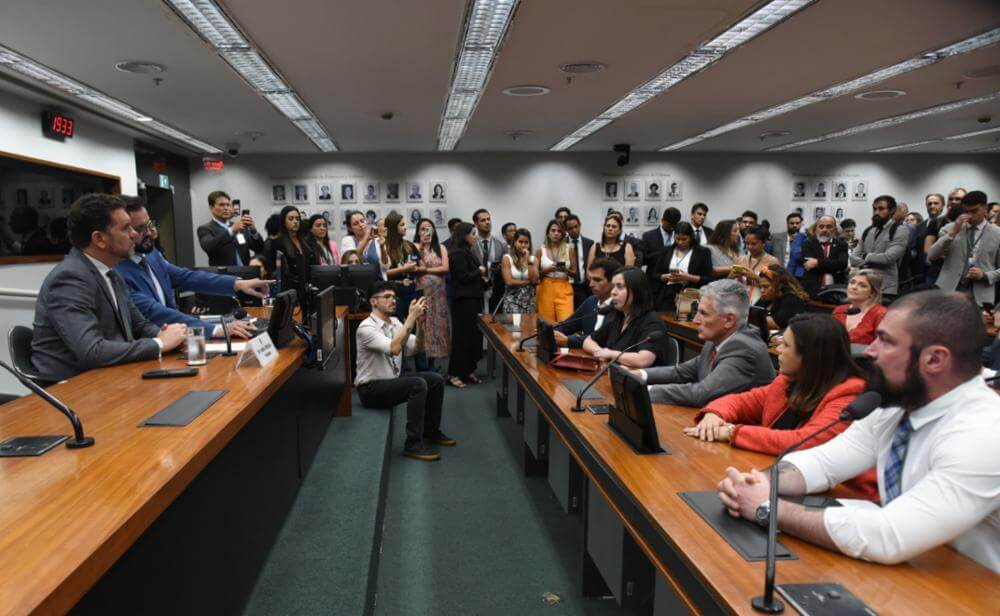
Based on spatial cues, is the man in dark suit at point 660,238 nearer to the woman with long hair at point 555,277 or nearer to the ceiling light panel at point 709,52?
the woman with long hair at point 555,277

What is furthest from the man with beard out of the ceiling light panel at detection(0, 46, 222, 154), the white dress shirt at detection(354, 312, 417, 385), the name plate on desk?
the ceiling light panel at detection(0, 46, 222, 154)

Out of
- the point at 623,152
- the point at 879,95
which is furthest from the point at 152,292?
the point at 623,152

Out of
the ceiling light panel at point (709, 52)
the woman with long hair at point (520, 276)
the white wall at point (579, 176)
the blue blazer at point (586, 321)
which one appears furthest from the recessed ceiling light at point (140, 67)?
the white wall at point (579, 176)

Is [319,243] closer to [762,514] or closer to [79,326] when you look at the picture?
[79,326]

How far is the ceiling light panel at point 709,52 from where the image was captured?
390 cm

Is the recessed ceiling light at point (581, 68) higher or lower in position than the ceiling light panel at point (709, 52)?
lower

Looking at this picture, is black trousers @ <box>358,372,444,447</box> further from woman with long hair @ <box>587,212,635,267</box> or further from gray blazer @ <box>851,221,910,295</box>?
gray blazer @ <box>851,221,910,295</box>

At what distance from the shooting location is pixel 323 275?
16.4ft

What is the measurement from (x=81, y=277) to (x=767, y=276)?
4142mm

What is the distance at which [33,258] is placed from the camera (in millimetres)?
6113

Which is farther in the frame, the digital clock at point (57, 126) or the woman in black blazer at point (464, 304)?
the digital clock at point (57, 126)

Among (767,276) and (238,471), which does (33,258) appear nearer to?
(238,471)

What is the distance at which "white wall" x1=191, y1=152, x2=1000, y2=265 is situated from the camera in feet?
32.6

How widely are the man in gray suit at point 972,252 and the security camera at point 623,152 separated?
4784mm
